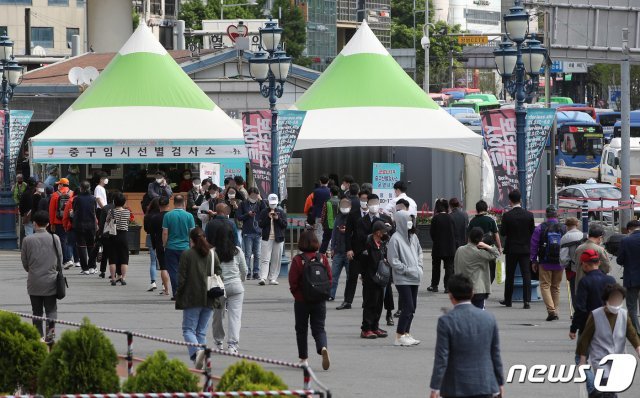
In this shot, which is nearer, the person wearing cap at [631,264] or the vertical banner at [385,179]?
the person wearing cap at [631,264]

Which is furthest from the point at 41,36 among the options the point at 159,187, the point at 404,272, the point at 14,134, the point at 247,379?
the point at 247,379

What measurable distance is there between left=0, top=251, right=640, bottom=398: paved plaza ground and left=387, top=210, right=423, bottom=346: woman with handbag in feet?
0.80

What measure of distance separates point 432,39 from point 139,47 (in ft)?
307

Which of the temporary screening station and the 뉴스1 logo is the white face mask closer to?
the 뉴스1 logo

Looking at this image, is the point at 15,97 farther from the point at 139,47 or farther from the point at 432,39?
the point at 432,39

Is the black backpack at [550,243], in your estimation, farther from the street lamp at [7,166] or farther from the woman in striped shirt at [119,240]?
the street lamp at [7,166]

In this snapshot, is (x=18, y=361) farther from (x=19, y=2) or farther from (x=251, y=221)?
(x=19, y=2)

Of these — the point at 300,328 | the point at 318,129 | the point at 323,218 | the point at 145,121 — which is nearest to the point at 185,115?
the point at 145,121

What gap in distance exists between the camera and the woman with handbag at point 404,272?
16094 mm

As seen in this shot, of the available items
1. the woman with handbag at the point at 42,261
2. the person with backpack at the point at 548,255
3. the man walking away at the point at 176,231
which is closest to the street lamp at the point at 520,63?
the person with backpack at the point at 548,255

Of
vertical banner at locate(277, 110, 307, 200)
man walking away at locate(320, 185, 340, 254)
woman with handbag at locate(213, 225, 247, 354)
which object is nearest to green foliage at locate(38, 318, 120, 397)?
woman with handbag at locate(213, 225, 247, 354)

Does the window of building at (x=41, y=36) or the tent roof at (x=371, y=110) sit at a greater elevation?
the window of building at (x=41, y=36)

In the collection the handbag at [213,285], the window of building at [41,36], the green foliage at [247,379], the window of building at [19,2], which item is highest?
the window of building at [19,2]

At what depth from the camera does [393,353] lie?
15766 mm
